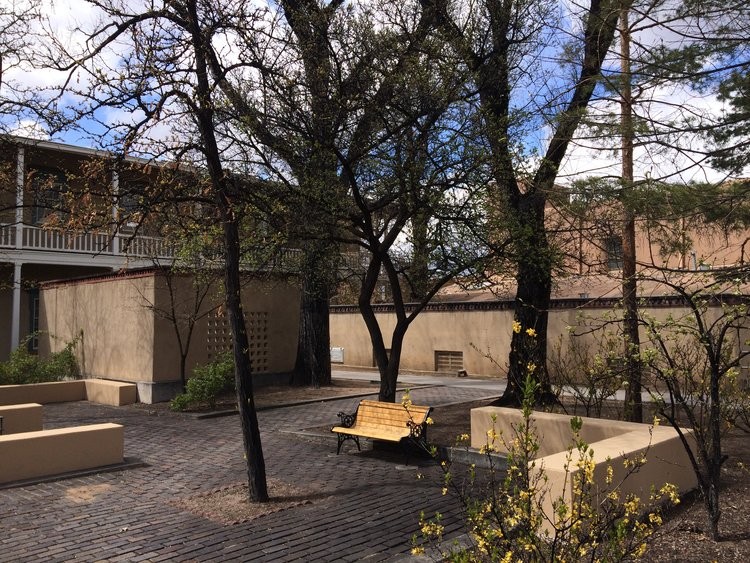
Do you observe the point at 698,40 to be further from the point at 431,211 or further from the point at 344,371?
the point at 344,371

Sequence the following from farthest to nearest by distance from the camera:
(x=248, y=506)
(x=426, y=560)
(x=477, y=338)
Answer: (x=477, y=338) < (x=248, y=506) < (x=426, y=560)

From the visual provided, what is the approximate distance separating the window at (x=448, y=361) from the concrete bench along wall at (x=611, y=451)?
39.1 feet

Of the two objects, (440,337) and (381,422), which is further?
(440,337)

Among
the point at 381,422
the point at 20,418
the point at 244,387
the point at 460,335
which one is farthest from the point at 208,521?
the point at 460,335

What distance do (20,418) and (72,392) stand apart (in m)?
5.43

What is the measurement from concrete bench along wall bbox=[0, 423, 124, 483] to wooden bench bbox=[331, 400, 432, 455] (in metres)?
2.60

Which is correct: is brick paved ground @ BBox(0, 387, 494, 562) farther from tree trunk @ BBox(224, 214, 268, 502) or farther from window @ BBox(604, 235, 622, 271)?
window @ BBox(604, 235, 622, 271)

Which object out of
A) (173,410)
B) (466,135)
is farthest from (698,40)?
(173,410)

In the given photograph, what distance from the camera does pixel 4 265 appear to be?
19766 mm

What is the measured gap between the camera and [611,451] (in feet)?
17.3

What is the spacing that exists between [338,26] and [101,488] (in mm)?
6197

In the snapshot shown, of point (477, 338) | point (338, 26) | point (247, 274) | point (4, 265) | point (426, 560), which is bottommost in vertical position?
point (426, 560)

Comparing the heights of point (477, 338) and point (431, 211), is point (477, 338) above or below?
below

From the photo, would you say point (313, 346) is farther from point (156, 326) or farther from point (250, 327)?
point (156, 326)
